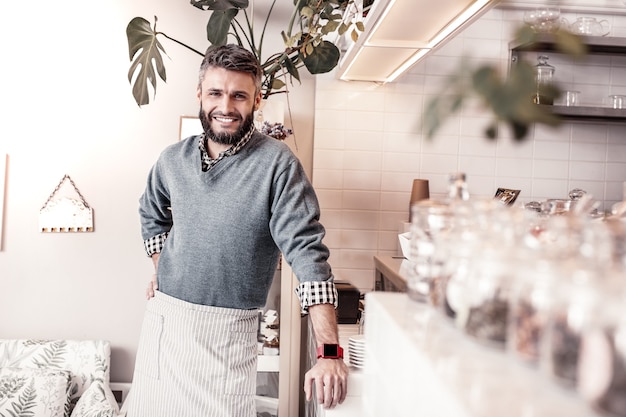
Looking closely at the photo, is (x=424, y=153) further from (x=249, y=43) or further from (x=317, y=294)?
(x=317, y=294)

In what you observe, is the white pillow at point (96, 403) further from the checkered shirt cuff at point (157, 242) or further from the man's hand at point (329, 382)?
the man's hand at point (329, 382)

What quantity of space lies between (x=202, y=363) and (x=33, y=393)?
110 centimetres

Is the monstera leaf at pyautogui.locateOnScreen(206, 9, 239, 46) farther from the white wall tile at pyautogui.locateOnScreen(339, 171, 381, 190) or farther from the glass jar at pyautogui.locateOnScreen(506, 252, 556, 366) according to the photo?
the glass jar at pyautogui.locateOnScreen(506, 252, 556, 366)

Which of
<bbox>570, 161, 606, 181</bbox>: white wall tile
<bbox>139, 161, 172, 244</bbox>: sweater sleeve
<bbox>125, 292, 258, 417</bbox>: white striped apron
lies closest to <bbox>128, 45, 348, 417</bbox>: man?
<bbox>125, 292, 258, 417</bbox>: white striped apron

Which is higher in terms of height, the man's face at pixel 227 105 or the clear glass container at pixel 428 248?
the man's face at pixel 227 105

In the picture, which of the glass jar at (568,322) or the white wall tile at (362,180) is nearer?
the glass jar at (568,322)

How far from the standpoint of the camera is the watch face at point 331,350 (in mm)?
1477

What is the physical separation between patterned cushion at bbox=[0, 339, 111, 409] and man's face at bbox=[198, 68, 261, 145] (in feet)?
4.63

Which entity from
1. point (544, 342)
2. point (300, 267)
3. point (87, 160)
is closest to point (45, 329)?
point (87, 160)

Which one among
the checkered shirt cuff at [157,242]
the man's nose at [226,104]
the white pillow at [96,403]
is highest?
the man's nose at [226,104]

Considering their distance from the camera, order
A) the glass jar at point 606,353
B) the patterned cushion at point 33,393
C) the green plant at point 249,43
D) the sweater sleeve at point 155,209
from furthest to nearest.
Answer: the patterned cushion at point 33,393
the green plant at point 249,43
the sweater sleeve at point 155,209
the glass jar at point 606,353

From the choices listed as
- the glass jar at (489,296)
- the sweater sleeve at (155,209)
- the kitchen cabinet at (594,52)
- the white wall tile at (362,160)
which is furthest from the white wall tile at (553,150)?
the glass jar at (489,296)

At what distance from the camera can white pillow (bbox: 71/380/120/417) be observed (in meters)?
2.47

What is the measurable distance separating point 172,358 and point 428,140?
59.2 inches
